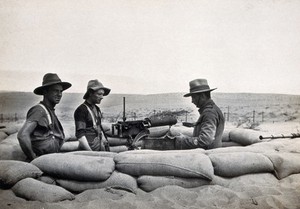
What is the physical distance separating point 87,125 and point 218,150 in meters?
1.31

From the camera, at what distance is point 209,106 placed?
334cm

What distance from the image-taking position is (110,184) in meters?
2.95

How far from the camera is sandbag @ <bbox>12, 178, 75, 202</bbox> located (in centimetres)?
281

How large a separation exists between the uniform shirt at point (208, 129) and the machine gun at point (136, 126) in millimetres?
251

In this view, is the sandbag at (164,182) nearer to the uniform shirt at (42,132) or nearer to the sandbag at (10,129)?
the uniform shirt at (42,132)

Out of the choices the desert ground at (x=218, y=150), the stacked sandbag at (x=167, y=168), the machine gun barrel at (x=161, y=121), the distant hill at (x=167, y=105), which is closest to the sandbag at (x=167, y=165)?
the stacked sandbag at (x=167, y=168)

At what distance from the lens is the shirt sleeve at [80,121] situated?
330 cm

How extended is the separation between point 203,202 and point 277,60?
5.46ft

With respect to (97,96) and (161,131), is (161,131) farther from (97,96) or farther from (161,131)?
(97,96)

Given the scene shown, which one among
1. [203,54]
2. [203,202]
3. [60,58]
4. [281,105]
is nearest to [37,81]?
[60,58]

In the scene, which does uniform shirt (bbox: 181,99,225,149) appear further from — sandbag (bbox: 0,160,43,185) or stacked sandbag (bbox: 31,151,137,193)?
sandbag (bbox: 0,160,43,185)

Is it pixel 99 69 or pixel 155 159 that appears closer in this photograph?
pixel 155 159

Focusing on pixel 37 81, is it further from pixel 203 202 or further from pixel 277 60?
pixel 277 60

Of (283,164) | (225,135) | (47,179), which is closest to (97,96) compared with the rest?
(47,179)
